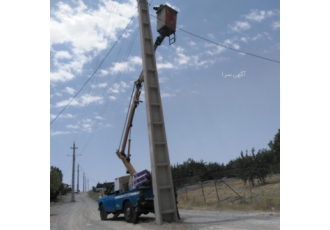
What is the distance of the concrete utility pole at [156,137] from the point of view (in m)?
12.1

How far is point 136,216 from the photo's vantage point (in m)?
12.6

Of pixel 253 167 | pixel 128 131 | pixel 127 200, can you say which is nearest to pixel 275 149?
pixel 253 167

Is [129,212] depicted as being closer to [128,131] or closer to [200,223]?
[200,223]

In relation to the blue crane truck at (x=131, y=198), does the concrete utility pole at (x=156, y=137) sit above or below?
above

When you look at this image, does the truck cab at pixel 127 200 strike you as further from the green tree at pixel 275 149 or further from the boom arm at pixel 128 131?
the green tree at pixel 275 149

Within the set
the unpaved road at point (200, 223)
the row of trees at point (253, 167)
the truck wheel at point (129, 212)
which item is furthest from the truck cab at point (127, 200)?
the row of trees at point (253, 167)

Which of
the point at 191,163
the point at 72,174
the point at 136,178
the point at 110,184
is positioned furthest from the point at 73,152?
the point at 136,178

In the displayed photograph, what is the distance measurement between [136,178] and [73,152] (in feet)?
111

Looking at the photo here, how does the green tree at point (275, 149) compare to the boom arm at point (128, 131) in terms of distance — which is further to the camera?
the green tree at point (275, 149)

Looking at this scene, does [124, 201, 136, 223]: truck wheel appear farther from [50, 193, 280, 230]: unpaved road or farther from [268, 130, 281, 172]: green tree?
[268, 130, 281, 172]: green tree

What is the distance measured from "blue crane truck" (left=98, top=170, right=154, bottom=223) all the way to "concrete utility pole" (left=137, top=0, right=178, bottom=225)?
2.78 ft

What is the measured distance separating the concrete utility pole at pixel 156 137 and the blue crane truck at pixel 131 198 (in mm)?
848

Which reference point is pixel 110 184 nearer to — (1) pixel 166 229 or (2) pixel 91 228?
(2) pixel 91 228

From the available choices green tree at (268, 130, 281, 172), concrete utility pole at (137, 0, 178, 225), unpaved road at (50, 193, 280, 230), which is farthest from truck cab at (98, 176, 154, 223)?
green tree at (268, 130, 281, 172)
